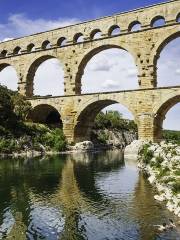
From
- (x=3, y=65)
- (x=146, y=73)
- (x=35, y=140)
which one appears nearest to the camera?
(x=146, y=73)

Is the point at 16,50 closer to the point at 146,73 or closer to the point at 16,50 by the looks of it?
the point at 16,50

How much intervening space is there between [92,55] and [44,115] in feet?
41.3

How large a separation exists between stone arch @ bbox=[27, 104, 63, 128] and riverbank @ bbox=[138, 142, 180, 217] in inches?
936

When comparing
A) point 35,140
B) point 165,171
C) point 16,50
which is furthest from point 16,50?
point 165,171

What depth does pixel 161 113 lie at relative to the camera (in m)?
45.6

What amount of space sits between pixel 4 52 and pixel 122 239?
5263 cm

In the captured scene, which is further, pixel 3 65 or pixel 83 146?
pixel 3 65

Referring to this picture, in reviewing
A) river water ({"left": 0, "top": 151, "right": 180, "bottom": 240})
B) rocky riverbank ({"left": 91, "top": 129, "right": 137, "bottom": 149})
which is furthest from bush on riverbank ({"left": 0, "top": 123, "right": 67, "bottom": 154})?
river water ({"left": 0, "top": 151, "right": 180, "bottom": 240})

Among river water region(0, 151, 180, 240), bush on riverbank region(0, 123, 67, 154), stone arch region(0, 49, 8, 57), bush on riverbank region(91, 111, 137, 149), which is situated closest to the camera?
river water region(0, 151, 180, 240)

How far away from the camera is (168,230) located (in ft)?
51.8

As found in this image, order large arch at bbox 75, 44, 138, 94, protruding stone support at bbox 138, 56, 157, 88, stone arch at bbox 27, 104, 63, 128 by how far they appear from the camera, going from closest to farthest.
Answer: protruding stone support at bbox 138, 56, 157, 88, large arch at bbox 75, 44, 138, 94, stone arch at bbox 27, 104, 63, 128

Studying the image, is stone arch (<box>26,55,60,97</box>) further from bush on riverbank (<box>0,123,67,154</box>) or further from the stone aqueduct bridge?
bush on riverbank (<box>0,123,67,154</box>)

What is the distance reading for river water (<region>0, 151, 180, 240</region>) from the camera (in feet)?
52.5

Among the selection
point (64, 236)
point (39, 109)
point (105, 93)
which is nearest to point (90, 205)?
point (64, 236)
